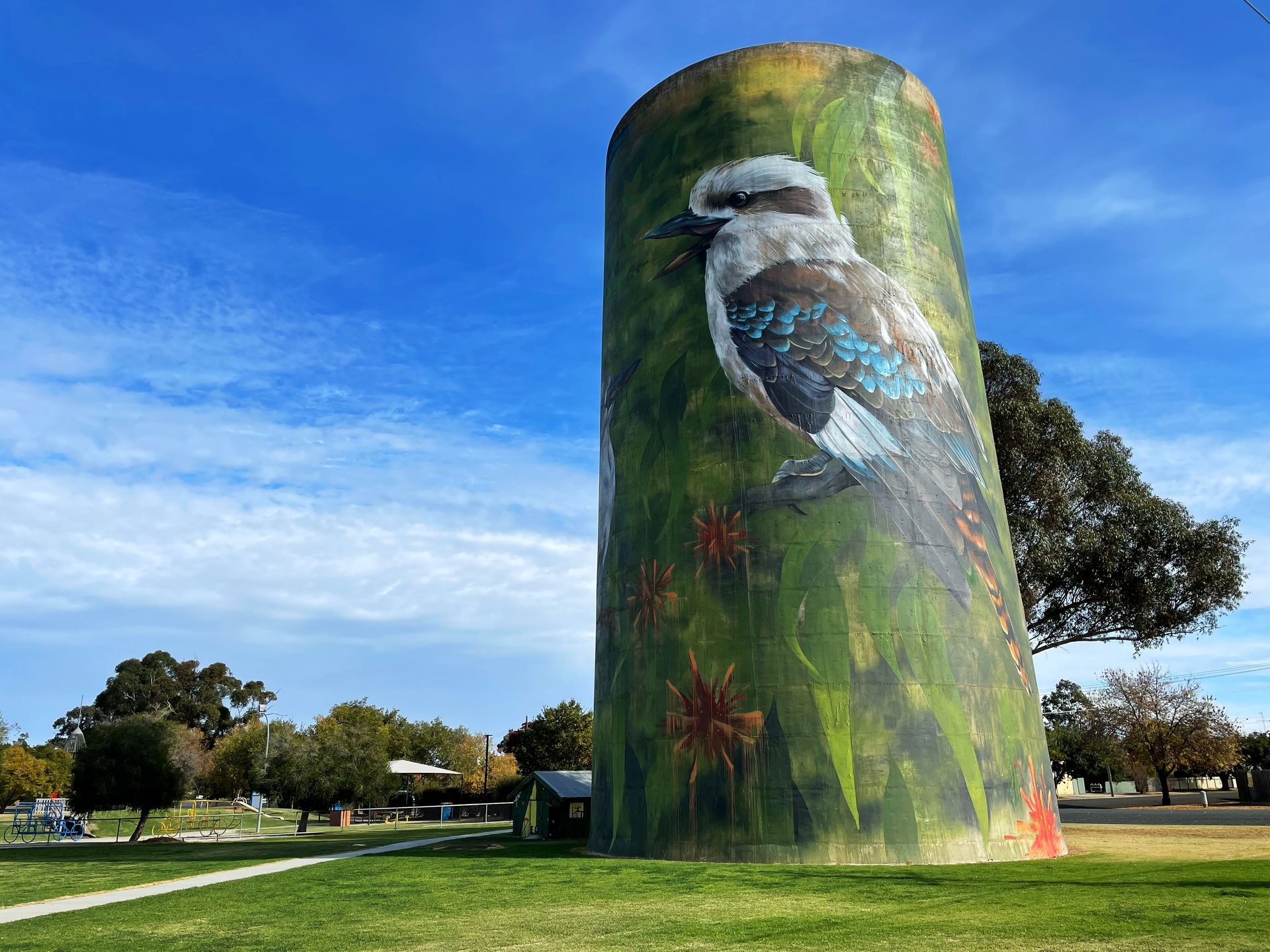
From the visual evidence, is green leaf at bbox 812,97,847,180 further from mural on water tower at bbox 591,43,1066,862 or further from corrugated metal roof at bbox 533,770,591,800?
corrugated metal roof at bbox 533,770,591,800

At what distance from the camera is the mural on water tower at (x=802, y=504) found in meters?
19.4

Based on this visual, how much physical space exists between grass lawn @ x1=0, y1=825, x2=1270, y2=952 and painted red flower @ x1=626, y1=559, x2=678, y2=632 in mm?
5677

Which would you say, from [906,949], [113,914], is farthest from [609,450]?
[906,949]

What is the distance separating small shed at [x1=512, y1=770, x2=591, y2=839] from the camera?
32812 mm

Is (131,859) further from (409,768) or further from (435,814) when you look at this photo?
(435,814)

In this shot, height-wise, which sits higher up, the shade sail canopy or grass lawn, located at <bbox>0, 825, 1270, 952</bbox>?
the shade sail canopy

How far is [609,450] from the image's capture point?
26.1 metres

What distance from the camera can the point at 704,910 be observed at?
12.7 metres

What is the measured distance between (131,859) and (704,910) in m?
20.4

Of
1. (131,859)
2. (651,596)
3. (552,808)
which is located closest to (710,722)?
(651,596)

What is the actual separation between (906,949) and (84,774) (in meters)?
38.2

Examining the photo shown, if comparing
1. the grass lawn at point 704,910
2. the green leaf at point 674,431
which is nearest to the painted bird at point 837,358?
the green leaf at point 674,431

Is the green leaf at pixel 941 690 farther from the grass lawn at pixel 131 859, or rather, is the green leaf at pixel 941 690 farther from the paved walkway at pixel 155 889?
the grass lawn at pixel 131 859

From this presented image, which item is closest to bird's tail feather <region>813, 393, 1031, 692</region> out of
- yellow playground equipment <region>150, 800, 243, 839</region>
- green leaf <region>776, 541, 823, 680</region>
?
green leaf <region>776, 541, 823, 680</region>
